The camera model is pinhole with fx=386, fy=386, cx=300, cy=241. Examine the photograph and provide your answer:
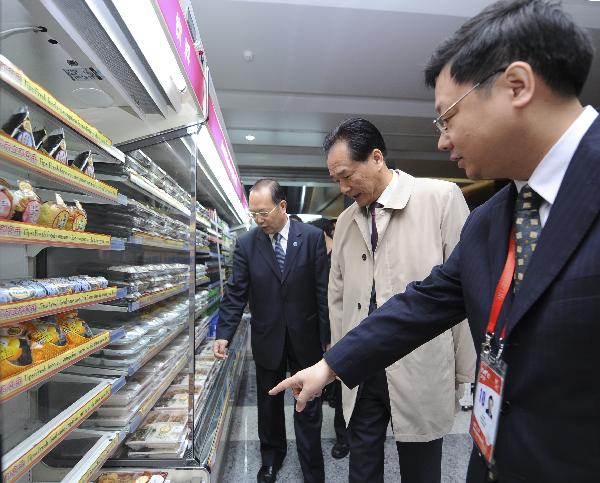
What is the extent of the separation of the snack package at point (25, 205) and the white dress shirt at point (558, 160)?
1091 mm

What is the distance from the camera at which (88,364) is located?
4.73ft

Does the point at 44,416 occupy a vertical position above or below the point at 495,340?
below

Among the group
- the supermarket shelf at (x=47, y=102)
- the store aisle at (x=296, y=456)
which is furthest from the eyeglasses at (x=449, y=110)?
the store aisle at (x=296, y=456)

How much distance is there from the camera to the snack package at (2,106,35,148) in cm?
84

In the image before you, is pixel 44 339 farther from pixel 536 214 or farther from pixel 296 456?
pixel 296 456

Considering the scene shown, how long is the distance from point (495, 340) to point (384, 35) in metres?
3.44

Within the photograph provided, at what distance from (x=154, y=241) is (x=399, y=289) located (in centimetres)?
111

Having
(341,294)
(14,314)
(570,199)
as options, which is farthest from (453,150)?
(341,294)

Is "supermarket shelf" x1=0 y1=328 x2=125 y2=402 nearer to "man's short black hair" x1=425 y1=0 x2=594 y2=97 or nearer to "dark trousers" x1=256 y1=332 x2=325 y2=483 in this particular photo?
"man's short black hair" x1=425 y1=0 x2=594 y2=97

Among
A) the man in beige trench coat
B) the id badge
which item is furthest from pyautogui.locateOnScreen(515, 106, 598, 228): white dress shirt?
the man in beige trench coat

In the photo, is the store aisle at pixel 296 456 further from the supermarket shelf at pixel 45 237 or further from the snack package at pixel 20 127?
the snack package at pixel 20 127

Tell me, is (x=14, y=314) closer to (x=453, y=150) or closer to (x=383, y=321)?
(x=383, y=321)

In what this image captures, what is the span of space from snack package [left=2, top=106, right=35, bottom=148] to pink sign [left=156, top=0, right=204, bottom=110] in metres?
0.49

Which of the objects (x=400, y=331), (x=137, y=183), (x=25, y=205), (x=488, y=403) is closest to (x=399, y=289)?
(x=400, y=331)
